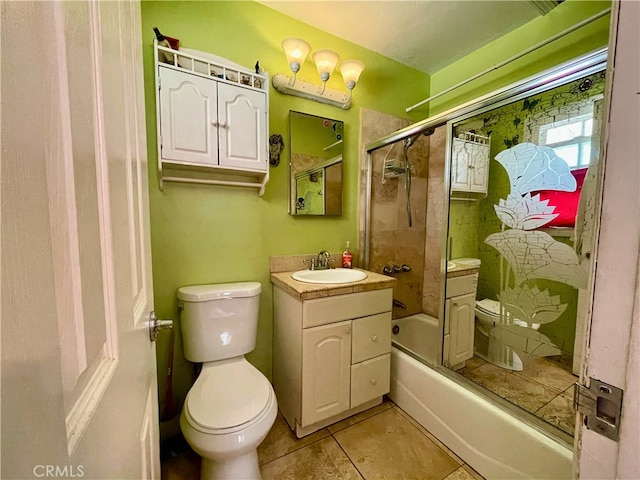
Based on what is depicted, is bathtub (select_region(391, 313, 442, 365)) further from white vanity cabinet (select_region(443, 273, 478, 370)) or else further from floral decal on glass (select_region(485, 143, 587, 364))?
floral decal on glass (select_region(485, 143, 587, 364))

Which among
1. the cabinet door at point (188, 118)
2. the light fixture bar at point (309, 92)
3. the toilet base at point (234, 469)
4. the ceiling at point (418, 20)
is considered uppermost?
the ceiling at point (418, 20)

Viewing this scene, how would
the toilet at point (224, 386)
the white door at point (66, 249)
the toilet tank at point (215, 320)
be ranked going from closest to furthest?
the white door at point (66, 249) → the toilet at point (224, 386) → the toilet tank at point (215, 320)

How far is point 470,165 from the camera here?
1.49 metres

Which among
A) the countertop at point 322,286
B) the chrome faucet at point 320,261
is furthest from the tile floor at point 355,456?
the chrome faucet at point 320,261

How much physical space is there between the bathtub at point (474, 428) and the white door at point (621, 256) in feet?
3.10

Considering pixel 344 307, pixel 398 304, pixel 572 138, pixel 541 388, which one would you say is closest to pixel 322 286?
pixel 344 307

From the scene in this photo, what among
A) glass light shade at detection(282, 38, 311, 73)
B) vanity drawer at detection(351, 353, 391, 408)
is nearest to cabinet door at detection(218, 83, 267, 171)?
glass light shade at detection(282, 38, 311, 73)

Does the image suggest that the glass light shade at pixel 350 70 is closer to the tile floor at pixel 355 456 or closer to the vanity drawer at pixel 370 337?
the vanity drawer at pixel 370 337

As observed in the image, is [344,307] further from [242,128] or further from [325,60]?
[325,60]

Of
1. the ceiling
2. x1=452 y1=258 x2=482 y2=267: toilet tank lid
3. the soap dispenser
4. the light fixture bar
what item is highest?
the ceiling

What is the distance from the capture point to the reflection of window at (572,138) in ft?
3.44

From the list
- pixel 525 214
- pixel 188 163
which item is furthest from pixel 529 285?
pixel 188 163

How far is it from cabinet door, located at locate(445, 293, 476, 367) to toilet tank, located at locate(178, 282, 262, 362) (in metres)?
1.22

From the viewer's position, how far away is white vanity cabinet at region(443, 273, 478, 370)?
1504mm
